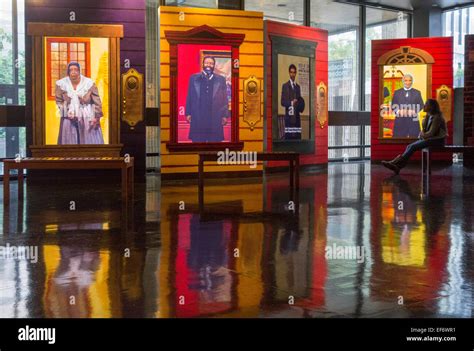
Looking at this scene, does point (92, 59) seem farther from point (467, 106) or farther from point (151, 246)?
point (467, 106)

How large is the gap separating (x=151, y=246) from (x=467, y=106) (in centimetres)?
1201

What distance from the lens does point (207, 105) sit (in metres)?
11.8

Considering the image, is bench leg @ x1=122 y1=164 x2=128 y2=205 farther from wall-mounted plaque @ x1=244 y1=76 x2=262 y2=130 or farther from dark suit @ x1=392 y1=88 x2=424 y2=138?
dark suit @ x1=392 y1=88 x2=424 y2=138

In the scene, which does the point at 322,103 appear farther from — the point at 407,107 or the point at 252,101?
the point at 252,101

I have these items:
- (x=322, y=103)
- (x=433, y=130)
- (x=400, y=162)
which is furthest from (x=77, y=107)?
(x=433, y=130)

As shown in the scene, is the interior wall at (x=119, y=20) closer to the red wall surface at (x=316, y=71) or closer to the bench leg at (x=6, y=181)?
the bench leg at (x=6, y=181)

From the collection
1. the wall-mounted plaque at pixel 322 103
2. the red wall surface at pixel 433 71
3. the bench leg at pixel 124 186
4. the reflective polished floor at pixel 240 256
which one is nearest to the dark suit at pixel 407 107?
the red wall surface at pixel 433 71

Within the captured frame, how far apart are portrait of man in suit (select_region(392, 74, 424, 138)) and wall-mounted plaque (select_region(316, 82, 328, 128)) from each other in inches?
91.4

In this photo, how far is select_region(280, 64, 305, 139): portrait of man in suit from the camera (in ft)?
44.5

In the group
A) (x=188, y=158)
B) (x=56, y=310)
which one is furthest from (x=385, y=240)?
(x=188, y=158)

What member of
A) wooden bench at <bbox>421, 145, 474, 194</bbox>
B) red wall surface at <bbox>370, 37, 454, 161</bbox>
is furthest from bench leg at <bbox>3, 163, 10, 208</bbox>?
red wall surface at <bbox>370, 37, 454, 161</bbox>
